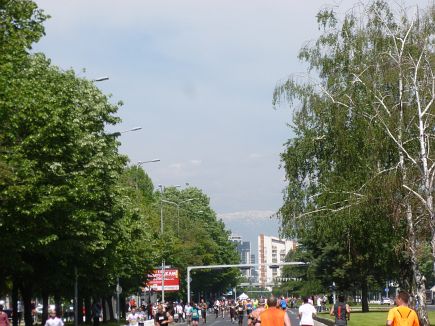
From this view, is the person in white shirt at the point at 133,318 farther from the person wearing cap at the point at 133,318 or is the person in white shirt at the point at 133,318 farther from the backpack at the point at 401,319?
the backpack at the point at 401,319

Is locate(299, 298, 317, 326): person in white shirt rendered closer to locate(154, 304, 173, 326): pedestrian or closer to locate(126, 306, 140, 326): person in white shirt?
locate(154, 304, 173, 326): pedestrian

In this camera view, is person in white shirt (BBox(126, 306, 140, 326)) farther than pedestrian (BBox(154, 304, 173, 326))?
Yes

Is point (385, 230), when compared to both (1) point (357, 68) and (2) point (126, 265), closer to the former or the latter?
(1) point (357, 68)

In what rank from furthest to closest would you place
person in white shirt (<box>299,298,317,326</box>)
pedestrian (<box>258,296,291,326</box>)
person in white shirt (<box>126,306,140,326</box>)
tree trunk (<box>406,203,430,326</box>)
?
tree trunk (<box>406,203,430,326</box>) → person in white shirt (<box>126,306,140,326</box>) → person in white shirt (<box>299,298,317,326</box>) → pedestrian (<box>258,296,291,326</box>)

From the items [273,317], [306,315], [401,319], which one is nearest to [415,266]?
[306,315]

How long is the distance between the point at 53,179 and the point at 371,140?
12340 mm

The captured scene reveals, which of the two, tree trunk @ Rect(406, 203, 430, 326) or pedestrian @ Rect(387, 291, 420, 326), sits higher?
tree trunk @ Rect(406, 203, 430, 326)

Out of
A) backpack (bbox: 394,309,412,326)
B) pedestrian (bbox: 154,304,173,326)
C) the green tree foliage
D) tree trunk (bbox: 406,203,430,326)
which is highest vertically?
the green tree foliage

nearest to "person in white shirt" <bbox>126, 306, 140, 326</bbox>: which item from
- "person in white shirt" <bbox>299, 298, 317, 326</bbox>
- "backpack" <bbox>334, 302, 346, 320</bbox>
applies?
"backpack" <bbox>334, 302, 346, 320</bbox>

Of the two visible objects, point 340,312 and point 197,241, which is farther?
point 197,241

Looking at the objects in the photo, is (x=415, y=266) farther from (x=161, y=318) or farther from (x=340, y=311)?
(x=161, y=318)

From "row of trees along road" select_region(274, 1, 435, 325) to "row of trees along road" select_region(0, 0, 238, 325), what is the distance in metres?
8.76

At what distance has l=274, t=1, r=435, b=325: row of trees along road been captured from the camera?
3909 centimetres

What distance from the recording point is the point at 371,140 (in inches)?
1549
